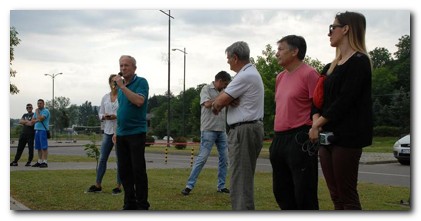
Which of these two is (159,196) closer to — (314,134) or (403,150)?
(314,134)

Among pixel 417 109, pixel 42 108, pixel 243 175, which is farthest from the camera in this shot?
pixel 42 108

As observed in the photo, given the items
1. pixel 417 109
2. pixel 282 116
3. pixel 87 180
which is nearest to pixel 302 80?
pixel 282 116

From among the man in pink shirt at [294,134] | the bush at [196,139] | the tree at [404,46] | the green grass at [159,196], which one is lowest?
the bush at [196,139]

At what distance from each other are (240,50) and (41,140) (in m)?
8.43

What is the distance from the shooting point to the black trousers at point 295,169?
167 inches

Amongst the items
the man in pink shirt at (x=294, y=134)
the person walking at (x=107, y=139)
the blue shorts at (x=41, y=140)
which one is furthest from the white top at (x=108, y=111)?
the blue shorts at (x=41, y=140)

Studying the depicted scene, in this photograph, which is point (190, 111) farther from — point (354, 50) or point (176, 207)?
point (354, 50)

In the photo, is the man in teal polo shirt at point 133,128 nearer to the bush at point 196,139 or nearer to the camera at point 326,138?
the camera at point 326,138

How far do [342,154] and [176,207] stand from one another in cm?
267

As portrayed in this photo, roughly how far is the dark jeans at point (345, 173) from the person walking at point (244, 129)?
88 cm

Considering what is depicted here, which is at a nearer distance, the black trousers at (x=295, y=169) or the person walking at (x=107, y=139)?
the black trousers at (x=295, y=169)

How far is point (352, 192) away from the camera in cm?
382

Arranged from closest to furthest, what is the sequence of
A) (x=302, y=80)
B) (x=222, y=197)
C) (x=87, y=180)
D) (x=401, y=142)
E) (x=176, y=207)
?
(x=302, y=80) → (x=176, y=207) → (x=222, y=197) → (x=87, y=180) → (x=401, y=142)

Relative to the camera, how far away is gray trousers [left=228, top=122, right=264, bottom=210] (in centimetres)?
462
